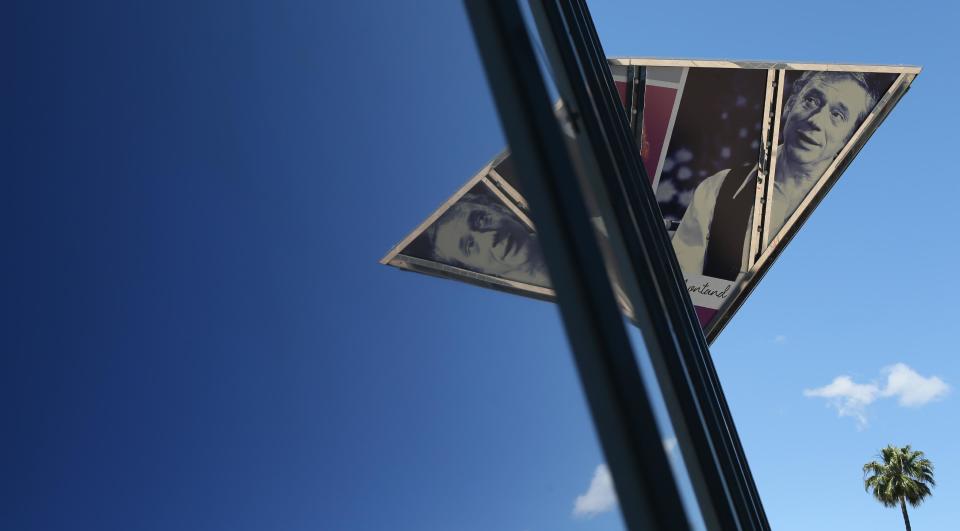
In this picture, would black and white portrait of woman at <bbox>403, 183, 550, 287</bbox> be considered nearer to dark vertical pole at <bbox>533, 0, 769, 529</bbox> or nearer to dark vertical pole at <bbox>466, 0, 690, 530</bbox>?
dark vertical pole at <bbox>533, 0, 769, 529</bbox>

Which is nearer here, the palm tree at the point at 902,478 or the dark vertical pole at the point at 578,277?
the dark vertical pole at the point at 578,277

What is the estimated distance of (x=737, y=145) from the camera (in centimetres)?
788

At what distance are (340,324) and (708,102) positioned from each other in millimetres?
4617

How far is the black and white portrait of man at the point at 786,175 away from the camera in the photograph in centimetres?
784

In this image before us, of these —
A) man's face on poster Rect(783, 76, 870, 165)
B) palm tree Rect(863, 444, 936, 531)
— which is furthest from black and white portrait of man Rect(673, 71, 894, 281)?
palm tree Rect(863, 444, 936, 531)

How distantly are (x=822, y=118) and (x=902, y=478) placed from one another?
2390 centimetres

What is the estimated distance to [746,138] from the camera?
7875 millimetres

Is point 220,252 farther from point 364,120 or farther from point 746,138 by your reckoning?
point 746,138

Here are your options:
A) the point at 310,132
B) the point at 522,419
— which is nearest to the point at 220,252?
the point at 310,132

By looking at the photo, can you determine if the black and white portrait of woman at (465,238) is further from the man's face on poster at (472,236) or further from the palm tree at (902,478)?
the palm tree at (902,478)

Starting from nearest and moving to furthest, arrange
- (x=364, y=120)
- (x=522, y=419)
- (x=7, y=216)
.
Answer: (x=522, y=419), (x=7, y=216), (x=364, y=120)

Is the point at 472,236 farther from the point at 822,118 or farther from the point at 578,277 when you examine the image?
the point at 578,277

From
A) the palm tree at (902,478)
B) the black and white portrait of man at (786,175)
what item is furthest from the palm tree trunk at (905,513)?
the black and white portrait of man at (786,175)

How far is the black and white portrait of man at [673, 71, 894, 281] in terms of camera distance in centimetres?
784
